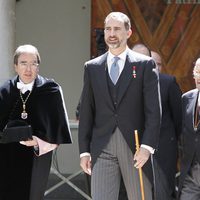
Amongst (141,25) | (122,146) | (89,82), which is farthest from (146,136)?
(141,25)

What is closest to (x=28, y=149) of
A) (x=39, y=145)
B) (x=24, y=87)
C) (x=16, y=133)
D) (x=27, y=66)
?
(x=39, y=145)

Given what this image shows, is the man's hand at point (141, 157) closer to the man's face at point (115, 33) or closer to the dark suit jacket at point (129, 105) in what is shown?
the dark suit jacket at point (129, 105)

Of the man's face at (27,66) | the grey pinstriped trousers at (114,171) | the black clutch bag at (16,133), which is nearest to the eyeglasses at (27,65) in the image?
the man's face at (27,66)

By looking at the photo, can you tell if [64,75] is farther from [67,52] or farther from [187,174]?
[187,174]

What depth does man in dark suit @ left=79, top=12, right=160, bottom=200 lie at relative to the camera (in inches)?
194

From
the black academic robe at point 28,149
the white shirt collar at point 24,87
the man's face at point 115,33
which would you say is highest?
the man's face at point 115,33

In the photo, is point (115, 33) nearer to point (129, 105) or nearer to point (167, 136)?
point (129, 105)

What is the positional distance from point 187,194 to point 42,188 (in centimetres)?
129

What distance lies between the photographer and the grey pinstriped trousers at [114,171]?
4.92m

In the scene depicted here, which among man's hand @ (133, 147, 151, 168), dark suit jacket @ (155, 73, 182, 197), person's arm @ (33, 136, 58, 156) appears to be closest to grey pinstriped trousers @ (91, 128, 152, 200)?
Result: man's hand @ (133, 147, 151, 168)

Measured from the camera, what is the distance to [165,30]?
9.55 meters

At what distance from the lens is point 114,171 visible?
16.2ft

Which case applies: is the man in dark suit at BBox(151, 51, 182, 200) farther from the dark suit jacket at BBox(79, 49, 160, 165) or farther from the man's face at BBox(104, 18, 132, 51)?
the man's face at BBox(104, 18, 132, 51)

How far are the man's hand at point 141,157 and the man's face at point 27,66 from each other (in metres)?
1.43
